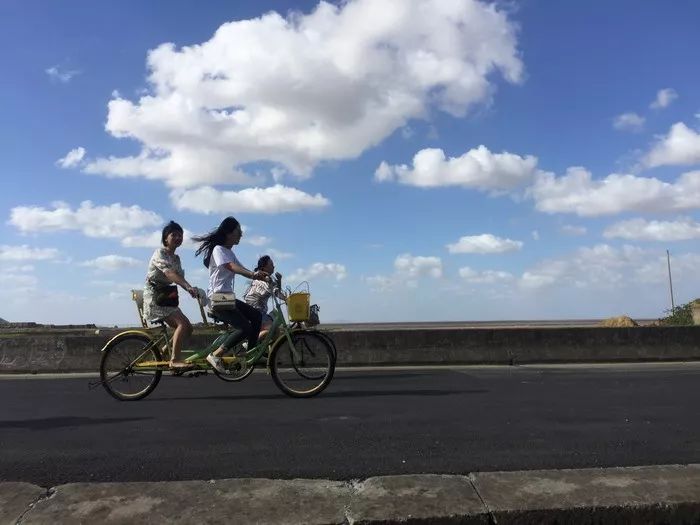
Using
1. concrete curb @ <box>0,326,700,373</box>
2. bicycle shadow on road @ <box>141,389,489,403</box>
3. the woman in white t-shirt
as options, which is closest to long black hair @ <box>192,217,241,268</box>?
the woman in white t-shirt

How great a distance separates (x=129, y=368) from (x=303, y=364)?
1.97m

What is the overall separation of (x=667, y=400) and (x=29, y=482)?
6370mm

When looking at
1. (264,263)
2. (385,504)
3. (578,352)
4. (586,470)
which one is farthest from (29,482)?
(578,352)

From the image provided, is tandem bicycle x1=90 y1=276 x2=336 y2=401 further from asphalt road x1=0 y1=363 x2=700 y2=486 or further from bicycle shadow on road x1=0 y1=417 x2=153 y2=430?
bicycle shadow on road x1=0 y1=417 x2=153 y2=430

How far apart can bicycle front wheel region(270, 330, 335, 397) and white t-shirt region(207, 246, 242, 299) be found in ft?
2.91

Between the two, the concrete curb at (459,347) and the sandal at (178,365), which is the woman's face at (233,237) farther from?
the concrete curb at (459,347)

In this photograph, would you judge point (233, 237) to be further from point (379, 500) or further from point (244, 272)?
point (379, 500)

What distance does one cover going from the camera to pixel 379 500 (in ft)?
11.3

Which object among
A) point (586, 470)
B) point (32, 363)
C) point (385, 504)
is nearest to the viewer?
point (385, 504)

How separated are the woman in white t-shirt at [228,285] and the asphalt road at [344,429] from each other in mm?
668

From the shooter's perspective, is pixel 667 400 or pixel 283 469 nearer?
pixel 283 469

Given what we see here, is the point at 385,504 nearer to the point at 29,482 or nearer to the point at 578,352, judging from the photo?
the point at 29,482

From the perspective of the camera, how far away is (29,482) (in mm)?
4016

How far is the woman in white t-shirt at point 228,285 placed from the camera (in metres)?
6.99
